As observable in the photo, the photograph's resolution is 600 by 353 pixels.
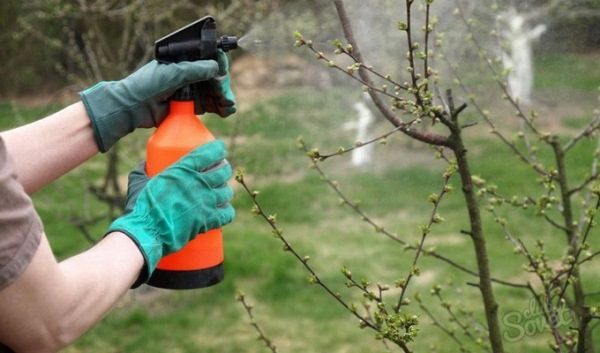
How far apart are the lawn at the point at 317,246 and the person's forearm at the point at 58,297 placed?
2.17m

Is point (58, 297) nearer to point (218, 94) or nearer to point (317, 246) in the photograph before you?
point (218, 94)

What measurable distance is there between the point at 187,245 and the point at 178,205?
157 mm

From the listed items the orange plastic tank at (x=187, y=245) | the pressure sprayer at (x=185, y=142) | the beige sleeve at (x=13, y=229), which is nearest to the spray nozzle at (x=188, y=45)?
the pressure sprayer at (x=185, y=142)

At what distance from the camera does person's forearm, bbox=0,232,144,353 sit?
1.32 meters

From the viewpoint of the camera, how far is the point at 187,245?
72.6 inches

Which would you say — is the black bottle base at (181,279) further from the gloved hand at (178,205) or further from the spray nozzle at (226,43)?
the spray nozzle at (226,43)

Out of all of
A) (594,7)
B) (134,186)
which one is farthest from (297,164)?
(134,186)

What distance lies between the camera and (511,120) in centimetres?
919

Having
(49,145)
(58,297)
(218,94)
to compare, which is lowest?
(58,297)

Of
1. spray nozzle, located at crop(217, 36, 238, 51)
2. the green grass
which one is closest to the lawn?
the green grass

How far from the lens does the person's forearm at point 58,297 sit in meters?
1.32

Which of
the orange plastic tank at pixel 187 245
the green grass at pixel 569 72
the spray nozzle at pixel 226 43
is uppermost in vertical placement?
the green grass at pixel 569 72

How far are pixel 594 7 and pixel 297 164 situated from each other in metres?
3.37

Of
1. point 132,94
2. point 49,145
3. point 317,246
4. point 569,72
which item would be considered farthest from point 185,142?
point 569,72
